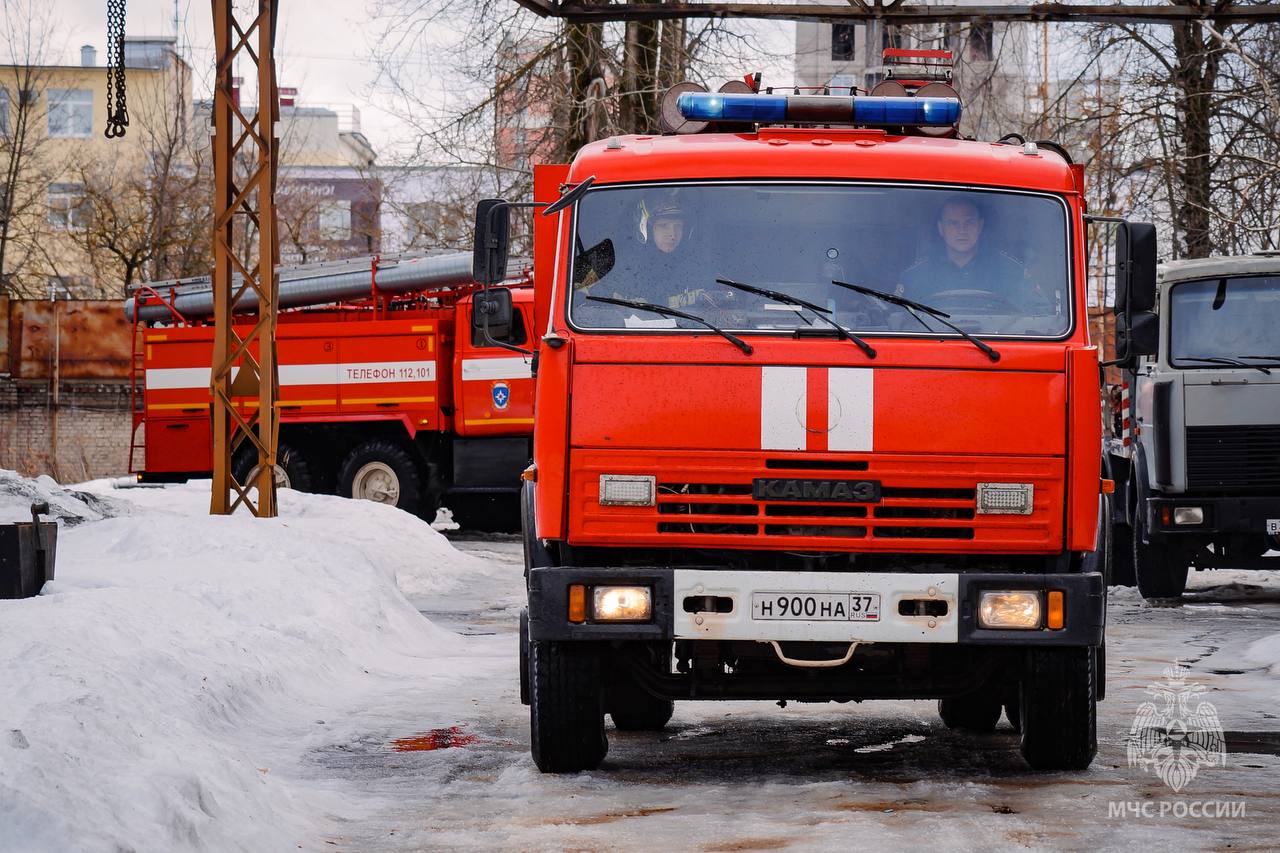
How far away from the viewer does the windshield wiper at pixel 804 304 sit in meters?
6.76

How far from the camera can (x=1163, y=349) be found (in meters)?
14.8

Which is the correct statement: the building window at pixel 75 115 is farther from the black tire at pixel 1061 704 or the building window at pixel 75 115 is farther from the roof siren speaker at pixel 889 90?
the black tire at pixel 1061 704

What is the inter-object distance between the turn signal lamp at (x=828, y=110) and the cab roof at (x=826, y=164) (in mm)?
508

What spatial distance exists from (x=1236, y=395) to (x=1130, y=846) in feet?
31.2

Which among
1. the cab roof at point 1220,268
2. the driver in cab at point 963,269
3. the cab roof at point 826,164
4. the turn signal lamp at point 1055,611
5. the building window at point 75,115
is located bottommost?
the turn signal lamp at point 1055,611

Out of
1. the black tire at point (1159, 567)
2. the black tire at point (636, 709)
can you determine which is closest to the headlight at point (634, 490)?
the black tire at point (636, 709)

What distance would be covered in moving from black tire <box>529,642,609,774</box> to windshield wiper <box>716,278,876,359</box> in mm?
1535

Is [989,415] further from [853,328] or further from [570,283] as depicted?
[570,283]

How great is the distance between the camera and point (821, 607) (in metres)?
6.59

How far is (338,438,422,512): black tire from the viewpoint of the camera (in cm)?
2373

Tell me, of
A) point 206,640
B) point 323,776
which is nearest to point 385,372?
point 206,640

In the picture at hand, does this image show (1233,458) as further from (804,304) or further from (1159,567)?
(804,304)

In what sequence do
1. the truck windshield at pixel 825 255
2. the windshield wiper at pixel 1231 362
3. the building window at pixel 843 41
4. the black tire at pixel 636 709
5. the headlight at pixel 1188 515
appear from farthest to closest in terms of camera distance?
the building window at pixel 843 41
the headlight at pixel 1188 515
the windshield wiper at pixel 1231 362
the black tire at pixel 636 709
the truck windshield at pixel 825 255

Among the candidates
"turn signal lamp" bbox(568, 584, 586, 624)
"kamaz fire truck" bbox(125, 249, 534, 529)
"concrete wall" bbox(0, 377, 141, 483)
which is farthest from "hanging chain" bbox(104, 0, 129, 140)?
"concrete wall" bbox(0, 377, 141, 483)
